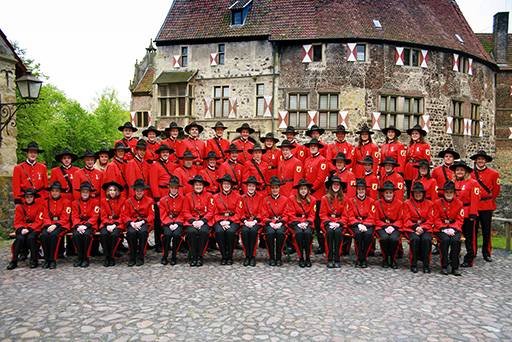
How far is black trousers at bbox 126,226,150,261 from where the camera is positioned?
7.99 m

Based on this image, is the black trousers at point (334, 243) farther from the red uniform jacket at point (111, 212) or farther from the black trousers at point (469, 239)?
the red uniform jacket at point (111, 212)

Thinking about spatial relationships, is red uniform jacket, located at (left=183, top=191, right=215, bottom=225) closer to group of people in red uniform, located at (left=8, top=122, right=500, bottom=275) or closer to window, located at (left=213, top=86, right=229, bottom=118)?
group of people in red uniform, located at (left=8, top=122, right=500, bottom=275)

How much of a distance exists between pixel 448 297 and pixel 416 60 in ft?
66.8

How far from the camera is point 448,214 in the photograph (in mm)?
7977

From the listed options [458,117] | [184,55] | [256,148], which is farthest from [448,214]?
[184,55]

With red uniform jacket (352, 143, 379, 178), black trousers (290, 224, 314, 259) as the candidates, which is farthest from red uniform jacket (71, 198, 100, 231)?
red uniform jacket (352, 143, 379, 178)

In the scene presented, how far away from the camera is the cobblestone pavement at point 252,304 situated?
467cm

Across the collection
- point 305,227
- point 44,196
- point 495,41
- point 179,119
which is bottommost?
point 305,227

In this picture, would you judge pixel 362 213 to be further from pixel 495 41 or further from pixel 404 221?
pixel 495 41

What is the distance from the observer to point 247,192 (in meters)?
8.91

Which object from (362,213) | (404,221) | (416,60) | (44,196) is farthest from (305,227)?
(416,60)

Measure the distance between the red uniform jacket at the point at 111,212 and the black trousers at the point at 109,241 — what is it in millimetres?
274

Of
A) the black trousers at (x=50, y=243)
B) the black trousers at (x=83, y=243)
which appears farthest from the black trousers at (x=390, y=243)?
the black trousers at (x=50, y=243)

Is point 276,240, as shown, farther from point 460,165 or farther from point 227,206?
point 460,165
